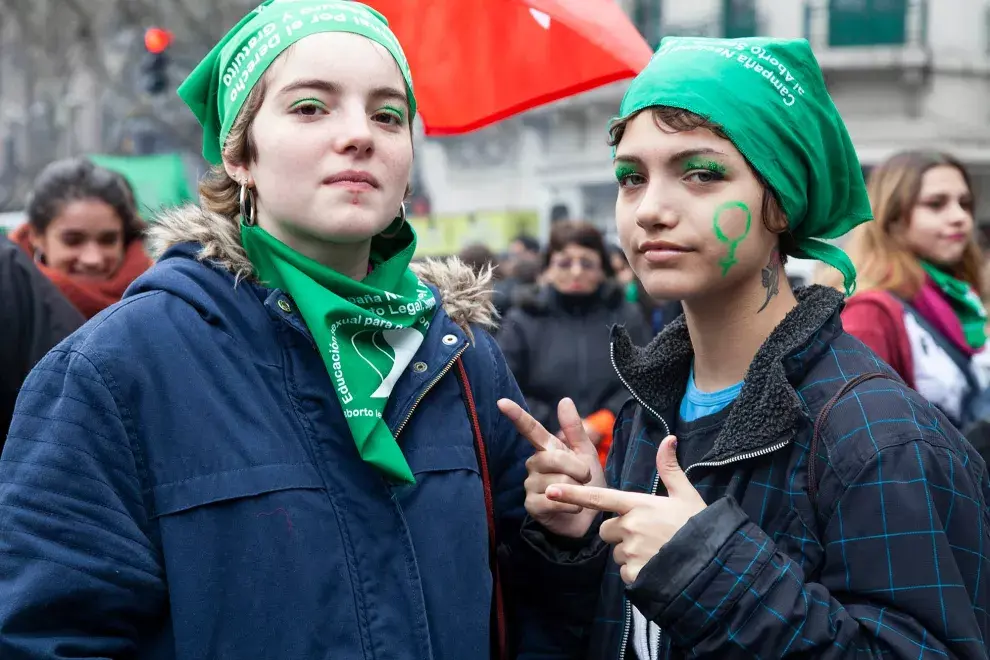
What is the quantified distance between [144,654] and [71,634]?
0.51ft

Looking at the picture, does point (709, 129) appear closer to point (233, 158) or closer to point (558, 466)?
point (558, 466)

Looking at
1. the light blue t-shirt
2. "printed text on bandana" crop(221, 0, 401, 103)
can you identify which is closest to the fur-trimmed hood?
"printed text on bandana" crop(221, 0, 401, 103)

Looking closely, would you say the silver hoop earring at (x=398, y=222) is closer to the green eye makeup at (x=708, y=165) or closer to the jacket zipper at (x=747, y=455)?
the green eye makeup at (x=708, y=165)

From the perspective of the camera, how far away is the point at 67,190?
4.31 m

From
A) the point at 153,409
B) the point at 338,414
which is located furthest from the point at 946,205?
the point at 153,409

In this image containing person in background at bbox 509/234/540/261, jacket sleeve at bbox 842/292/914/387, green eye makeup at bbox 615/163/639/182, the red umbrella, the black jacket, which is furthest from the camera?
person in background at bbox 509/234/540/261

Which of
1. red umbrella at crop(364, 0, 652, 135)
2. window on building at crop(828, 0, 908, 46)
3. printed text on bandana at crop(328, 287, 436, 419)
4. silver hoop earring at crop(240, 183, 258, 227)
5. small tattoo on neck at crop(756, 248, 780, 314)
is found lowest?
printed text on bandana at crop(328, 287, 436, 419)

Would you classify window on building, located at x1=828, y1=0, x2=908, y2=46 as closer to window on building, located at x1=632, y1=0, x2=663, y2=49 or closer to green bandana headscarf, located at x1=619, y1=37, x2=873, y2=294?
window on building, located at x1=632, y1=0, x2=663, y2=49

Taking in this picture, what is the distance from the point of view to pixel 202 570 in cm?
188

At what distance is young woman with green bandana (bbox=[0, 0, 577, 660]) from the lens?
183 centimetres

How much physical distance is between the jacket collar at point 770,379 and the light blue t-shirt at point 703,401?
1.0 inches

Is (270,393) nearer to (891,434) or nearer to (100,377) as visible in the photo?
(100,377)

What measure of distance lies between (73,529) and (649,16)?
22.3m

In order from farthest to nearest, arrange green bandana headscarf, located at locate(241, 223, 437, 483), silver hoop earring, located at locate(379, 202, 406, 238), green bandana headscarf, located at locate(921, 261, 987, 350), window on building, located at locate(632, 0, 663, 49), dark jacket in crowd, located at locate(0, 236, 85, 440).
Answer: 1. window on building, located at locate(632, 0, 663, 49)
2. green bandana headscarf, located at locate(921, 261, 987, 350)
3. dark jacket in crowd, located at locate(0, 236, 85, 440)
4. silver hoop earring, located at locate(379, 202, 406, 238)
5. green bandana headscarf, located at locate(241, 223, 437, 483)
